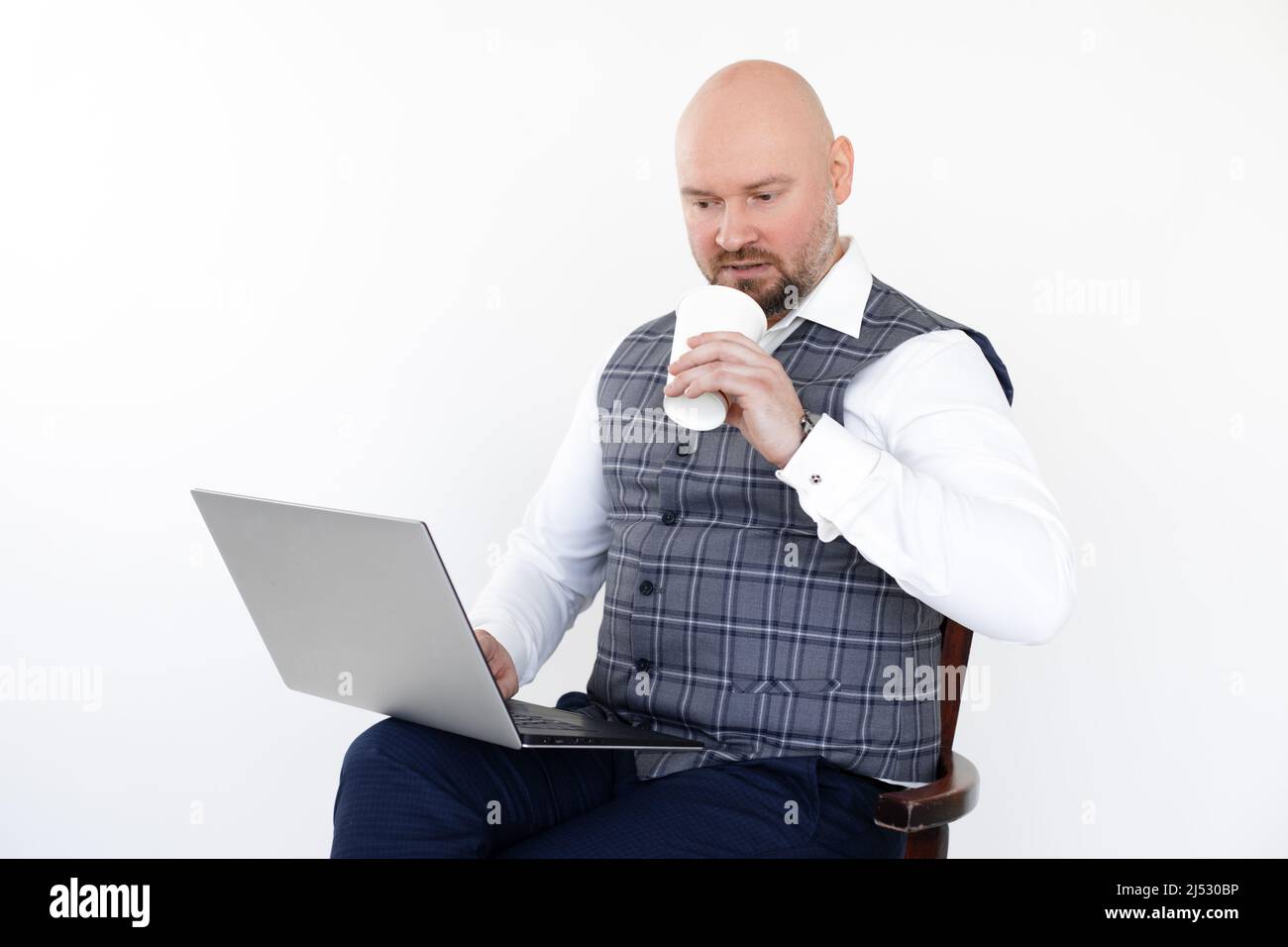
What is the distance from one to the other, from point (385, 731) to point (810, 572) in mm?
533

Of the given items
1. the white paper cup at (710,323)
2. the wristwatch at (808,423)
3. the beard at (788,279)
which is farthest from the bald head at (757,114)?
the wristwatch at (808,423)

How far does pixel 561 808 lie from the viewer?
158cm

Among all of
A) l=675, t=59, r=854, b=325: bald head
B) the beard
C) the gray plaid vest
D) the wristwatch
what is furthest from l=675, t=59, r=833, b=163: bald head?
the wristwatch

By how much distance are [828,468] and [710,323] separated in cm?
21

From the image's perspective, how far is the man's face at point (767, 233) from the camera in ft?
5.69

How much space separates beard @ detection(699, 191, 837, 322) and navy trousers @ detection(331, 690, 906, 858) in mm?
601

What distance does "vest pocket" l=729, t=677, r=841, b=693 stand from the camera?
61.5 inches

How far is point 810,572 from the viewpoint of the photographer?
159 cm

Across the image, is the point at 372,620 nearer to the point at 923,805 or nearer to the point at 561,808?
the point at 561,808

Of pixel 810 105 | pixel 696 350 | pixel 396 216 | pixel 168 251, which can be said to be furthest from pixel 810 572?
pixel 168 251

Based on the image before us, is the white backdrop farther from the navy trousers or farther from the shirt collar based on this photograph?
the navy trousers

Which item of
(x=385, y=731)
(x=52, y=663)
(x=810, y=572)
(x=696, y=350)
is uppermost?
(x=696, y=350)
